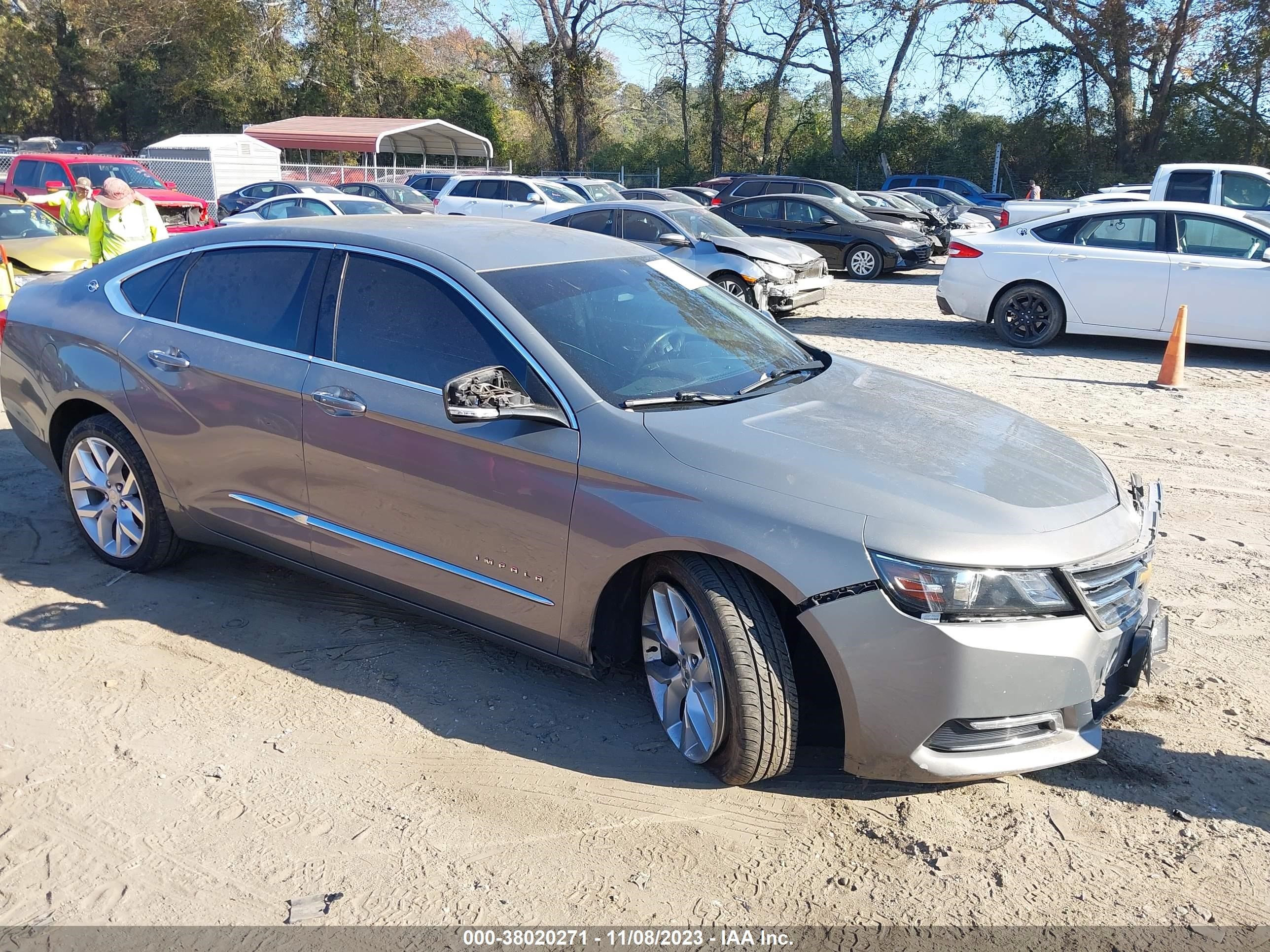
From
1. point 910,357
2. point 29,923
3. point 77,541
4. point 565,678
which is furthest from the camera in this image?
point 910,357

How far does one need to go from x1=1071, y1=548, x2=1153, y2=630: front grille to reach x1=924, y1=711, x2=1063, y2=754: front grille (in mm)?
333

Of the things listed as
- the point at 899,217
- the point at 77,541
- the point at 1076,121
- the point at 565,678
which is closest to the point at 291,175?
the point at 899,217

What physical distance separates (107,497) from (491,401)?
8.29ft

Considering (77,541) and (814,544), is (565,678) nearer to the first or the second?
(814,544)

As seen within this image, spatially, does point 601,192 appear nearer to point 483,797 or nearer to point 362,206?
point 362,206

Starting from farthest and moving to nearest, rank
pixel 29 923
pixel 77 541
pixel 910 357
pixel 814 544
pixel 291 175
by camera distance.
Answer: pixel 291 175 < pixel 910 357 < pixel 77 541 < pixel 814 544 < pixel 29 923

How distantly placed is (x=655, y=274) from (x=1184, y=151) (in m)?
35.4

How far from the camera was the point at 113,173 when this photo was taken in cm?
1978

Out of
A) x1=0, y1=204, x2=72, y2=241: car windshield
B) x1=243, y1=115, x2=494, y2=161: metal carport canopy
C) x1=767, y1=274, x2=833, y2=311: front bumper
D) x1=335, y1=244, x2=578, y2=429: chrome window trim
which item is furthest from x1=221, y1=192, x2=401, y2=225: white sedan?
x1=243, y1=115, x2=494, y2=161: metal carport canopy

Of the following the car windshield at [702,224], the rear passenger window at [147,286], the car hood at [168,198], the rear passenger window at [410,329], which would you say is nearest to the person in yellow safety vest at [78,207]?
the car hood at [168,198]

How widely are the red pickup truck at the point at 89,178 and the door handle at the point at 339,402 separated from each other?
17.2m

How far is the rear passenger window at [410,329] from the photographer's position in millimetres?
3723

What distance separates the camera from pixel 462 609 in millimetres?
3809

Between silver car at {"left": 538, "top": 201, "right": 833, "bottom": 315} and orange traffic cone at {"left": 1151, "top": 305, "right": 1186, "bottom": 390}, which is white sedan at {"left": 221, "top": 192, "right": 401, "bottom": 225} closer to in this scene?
silver car at {"left": 538, "top": 201, "right": 833, "bottom": 315}
